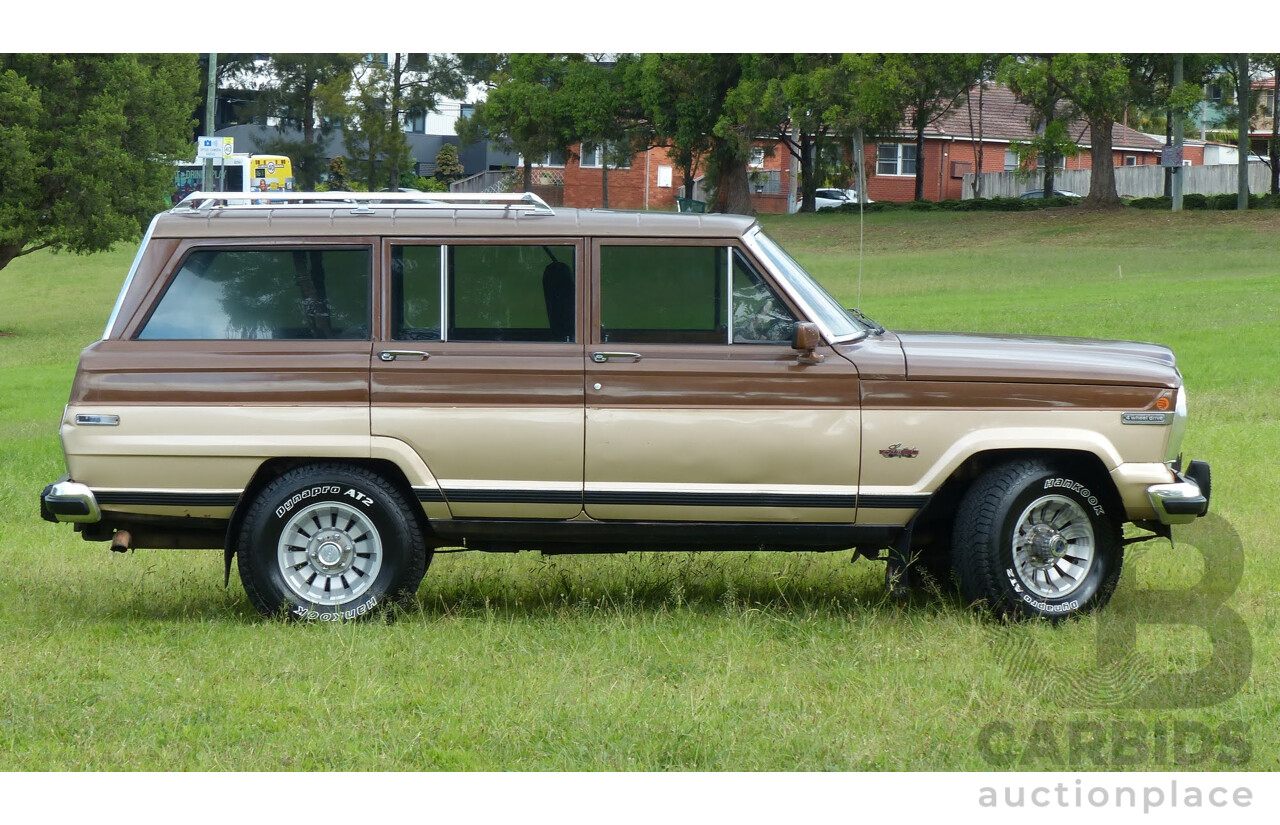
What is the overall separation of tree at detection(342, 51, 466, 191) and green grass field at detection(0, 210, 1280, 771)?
49.9 metres

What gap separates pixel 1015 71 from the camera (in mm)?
41656

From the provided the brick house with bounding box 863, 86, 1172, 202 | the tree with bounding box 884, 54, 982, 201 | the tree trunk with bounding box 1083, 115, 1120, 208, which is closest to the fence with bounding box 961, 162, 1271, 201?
the brick house with bounding box 863, 86, 1172, 202

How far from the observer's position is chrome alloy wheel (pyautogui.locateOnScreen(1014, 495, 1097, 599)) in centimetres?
663

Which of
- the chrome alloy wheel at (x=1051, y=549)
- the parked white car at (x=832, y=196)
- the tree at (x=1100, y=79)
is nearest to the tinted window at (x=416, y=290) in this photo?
the chrome alloy wheel at (x=1051, y=549)

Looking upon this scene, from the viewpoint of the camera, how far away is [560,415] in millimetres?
6613

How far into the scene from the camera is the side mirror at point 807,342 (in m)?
6.47

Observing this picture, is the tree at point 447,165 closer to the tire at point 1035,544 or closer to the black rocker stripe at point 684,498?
the black rocker stripe at point 684,498

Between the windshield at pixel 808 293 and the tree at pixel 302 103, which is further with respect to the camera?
the tree at pixel 302 103

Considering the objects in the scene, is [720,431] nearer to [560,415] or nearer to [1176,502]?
[560,415]

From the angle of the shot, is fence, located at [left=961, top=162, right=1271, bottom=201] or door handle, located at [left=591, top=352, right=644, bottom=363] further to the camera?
fence, located at [left=961, top=162, right=1271, bottom=201]

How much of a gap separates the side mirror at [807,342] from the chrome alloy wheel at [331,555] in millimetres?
2202

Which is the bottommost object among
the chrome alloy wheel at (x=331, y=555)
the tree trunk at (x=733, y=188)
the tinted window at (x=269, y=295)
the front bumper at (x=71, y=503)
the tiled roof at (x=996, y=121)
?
the chrome alloy wheel at (x=331, y=555)

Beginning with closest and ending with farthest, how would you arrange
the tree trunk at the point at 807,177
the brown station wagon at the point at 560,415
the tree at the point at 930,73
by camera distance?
the brown station wagon at the point at 560,415 → the tree at the point at 930,73 → the tree trunk at the point at 807,177

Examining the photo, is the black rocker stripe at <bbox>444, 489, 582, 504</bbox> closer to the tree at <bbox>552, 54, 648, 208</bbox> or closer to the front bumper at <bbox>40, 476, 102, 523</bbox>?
the front bumper at <bbox>40, 476, 102, 523</bbox>
